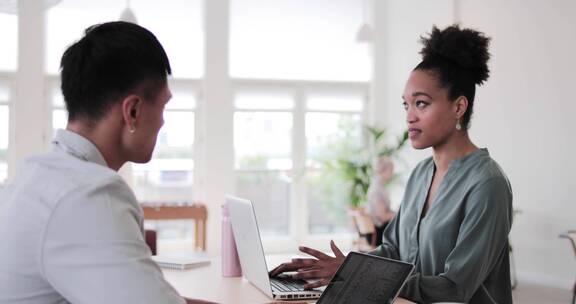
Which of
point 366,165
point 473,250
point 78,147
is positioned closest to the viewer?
point 78,147

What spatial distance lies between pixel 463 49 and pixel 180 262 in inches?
51.4

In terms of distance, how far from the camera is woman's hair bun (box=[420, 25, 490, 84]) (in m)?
1.98

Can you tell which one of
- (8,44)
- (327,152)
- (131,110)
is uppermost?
(8,44)

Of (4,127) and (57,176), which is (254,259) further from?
(4,127)

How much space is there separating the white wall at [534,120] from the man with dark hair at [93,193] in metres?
5.68

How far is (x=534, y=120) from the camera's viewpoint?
6.44 meters

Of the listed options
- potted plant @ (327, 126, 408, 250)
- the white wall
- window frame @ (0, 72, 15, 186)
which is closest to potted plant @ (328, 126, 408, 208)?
potted plant @ (327, 126, 408, 250)

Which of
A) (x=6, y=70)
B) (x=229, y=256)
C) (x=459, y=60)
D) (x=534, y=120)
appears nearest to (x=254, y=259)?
(x=229, y=256)

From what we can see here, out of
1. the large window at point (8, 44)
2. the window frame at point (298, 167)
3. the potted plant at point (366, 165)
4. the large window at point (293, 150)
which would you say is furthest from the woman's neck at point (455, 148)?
the large window at point (8, 44)

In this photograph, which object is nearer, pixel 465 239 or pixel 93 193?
pixel 93 193

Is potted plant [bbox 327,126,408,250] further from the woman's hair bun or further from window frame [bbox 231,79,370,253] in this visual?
the woman's hair bun

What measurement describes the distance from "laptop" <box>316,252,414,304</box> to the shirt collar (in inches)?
28.9

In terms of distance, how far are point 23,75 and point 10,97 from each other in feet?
1.11

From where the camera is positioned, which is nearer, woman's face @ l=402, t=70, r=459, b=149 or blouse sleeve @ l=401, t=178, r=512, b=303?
blouse sleeve @ l=401, t=178, r=512, b=303
